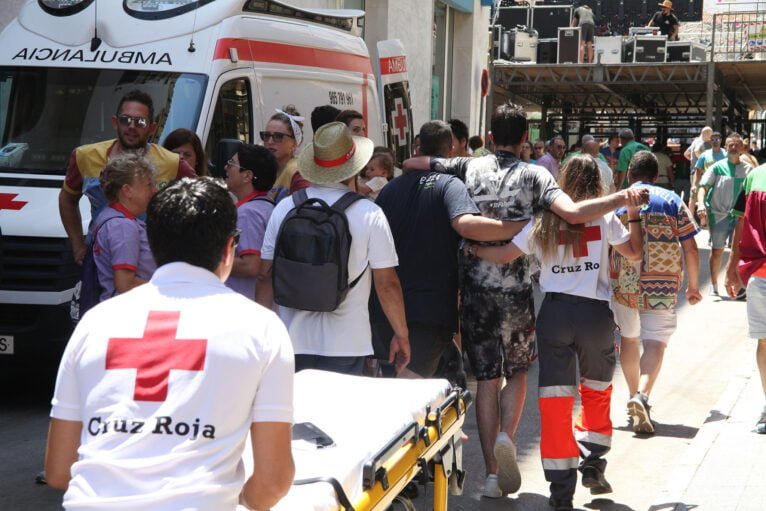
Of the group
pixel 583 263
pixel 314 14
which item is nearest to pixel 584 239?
pixel 583 263

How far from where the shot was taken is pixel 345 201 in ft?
16.2

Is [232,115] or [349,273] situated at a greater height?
[232,115]

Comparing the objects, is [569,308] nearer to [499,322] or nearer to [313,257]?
[499,322]

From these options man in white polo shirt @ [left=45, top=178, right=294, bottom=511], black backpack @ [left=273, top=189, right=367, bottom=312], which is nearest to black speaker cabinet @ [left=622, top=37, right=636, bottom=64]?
black backpack @ [left=273, top=189, right=367, bottom=312]

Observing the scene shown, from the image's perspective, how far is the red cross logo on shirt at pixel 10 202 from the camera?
736cm

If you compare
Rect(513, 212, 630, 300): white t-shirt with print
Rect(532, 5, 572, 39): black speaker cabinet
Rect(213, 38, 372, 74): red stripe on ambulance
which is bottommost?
Rect(513, 212, 630, 300): white t-shirt with print

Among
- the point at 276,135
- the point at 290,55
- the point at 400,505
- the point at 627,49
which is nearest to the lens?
the point at 400,505

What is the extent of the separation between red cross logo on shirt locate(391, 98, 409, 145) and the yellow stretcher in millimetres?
8792

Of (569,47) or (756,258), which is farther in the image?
(569,47)

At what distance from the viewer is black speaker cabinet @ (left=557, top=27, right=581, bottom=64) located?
94.5 ft

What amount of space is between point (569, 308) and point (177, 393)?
11.4 feet

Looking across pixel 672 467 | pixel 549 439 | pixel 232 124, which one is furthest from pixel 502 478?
pixel 232 124

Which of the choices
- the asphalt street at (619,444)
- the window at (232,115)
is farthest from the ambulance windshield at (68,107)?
the asphalt street at (619,444)

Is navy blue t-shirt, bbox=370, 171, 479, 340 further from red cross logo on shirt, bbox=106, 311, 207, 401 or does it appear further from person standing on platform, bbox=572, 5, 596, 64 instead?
person standing on platform, bbox=572, 5, 596, 64
